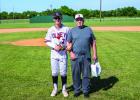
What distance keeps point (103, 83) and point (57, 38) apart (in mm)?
2312

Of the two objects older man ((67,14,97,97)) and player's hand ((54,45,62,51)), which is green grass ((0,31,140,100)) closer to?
older man ((67,14,97,97))

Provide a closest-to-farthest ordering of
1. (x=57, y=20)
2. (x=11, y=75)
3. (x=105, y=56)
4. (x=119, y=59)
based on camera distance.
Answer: (x=57, y=20) < (x=11, y=75) < (x=119, y=59) < (x=105, y=56)

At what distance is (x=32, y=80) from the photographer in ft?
35.4

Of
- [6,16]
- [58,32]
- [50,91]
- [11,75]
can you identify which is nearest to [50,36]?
[58,32]

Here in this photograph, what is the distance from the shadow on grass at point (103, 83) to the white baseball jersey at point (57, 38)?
1385 millimetres

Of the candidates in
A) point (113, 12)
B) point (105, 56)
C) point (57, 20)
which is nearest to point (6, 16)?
point (113, 12)

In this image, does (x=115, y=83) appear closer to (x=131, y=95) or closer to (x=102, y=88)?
(x=102, y=88)

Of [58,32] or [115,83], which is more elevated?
[58,32]

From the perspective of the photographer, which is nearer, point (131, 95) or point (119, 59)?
point (131, 95)

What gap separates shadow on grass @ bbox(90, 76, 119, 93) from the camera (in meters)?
9.59

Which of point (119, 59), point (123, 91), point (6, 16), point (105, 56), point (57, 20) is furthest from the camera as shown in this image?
point (6, 16)

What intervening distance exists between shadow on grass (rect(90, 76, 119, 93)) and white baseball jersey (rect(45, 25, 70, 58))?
1.38m

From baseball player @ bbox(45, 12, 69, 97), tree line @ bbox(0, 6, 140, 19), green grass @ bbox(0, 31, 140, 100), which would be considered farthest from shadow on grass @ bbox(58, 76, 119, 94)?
tree line @ bbox(0, 6, 140, 19)

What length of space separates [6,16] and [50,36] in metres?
109
